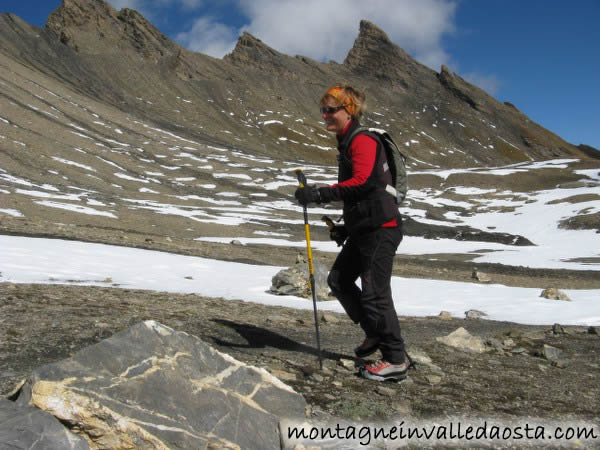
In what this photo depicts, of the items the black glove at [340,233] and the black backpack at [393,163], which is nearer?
the black backpack at [393,163]

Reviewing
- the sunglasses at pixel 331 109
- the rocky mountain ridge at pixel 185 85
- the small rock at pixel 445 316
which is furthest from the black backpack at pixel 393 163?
the rocky mountain ridge at pixel 185 85

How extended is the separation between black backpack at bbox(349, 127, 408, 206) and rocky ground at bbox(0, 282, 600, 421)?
214cm

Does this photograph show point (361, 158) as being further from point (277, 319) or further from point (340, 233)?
point (277, 319)

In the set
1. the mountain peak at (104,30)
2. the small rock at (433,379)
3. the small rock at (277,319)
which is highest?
the mountain peak at (104,30)

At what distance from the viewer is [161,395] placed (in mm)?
3592

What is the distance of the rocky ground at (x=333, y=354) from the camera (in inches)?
180

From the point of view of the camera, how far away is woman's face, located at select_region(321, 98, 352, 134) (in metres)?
5.35

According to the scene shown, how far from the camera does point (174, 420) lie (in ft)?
11.2

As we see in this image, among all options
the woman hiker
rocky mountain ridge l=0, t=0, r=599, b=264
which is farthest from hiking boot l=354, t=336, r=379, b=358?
rocky mountain ridge l=0, t=0, r=599, b=264

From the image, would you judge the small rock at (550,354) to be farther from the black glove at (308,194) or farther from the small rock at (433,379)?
the black glove at (308,194)

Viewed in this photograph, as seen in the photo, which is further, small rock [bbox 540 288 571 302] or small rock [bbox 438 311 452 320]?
small rock [bbox 540 288 571 302]

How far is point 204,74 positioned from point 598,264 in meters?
166

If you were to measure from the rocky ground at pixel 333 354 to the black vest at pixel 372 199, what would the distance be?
1759 millimetres

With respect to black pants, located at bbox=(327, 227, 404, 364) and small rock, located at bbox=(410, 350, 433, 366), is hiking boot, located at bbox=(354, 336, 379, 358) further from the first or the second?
small rock, located at bbox=(410, 350, 433, 366)
